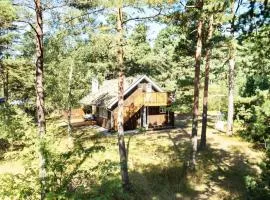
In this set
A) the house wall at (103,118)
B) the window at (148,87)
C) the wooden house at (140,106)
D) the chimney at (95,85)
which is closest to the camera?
the wooden house at (140,106)

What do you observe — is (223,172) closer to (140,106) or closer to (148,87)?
(140,106)

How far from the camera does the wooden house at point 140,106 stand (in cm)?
3406

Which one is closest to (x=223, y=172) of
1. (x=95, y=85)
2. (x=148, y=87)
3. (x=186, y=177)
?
(x=186, y=177)

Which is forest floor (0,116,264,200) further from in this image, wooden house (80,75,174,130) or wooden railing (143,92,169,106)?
wooden railing (143,92,169,106)

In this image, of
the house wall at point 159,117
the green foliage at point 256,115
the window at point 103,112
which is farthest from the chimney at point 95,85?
the green foliage at point 256,115

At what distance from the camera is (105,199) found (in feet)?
29.0

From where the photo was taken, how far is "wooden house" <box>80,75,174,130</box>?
34.1 m

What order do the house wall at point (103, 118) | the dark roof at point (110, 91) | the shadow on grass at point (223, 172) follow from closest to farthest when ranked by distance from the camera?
1. the shadow on grass at point (223, 172)
2. the dark roof at point (110, 91)
3. the house wall at point (103, 118)

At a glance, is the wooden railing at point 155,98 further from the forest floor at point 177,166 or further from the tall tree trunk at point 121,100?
the tall tree trunk at point 121,100

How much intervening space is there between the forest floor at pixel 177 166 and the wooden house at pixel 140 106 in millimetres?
3616

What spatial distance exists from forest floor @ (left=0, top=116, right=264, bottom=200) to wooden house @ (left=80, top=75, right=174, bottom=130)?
3.62 metres

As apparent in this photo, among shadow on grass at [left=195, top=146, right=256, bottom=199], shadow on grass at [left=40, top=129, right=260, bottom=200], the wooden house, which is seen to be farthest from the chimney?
shadow on grass at [left=195, top=146, right=256, bottom=199]

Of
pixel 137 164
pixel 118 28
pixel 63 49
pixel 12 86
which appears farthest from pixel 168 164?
pixel 12 86

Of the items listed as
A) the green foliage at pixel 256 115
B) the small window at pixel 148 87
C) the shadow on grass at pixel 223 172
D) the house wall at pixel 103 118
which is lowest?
the shadow on grass at pixel 223 172
